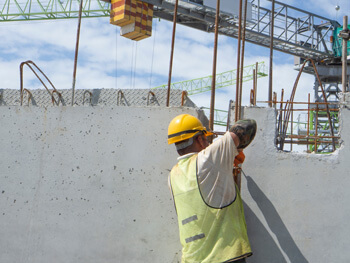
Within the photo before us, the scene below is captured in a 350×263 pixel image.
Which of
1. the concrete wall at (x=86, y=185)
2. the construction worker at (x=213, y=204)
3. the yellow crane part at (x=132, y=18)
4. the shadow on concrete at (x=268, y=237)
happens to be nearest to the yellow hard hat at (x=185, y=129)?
the construction worker at (x=213, y=204)

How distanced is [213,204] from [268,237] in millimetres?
1012

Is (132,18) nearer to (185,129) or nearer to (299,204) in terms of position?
(299,204)

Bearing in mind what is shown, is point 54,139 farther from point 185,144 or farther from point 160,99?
point 185,144

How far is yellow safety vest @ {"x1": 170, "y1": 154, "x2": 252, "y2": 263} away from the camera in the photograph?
10.0 feet

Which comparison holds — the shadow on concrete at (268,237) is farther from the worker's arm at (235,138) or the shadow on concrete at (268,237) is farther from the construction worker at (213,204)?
the worker's arm at (235,138)

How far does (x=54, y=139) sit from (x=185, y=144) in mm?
1888

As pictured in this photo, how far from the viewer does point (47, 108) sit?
470 cm

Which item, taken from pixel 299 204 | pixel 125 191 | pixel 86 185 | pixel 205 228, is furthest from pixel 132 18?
pixel 205 228

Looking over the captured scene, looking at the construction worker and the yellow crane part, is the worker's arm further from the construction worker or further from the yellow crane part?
the yellow crane part

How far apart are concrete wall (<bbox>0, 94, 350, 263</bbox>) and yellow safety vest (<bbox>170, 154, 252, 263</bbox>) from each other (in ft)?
2.72

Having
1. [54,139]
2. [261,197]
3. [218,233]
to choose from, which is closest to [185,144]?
[218,233]

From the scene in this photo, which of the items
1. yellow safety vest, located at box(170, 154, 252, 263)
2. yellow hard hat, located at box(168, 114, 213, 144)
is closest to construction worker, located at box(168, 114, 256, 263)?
yellow safety vest, located at box(170, 154, 252, 263)

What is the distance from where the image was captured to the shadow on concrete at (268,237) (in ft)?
12.5

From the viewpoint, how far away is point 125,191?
430cm
